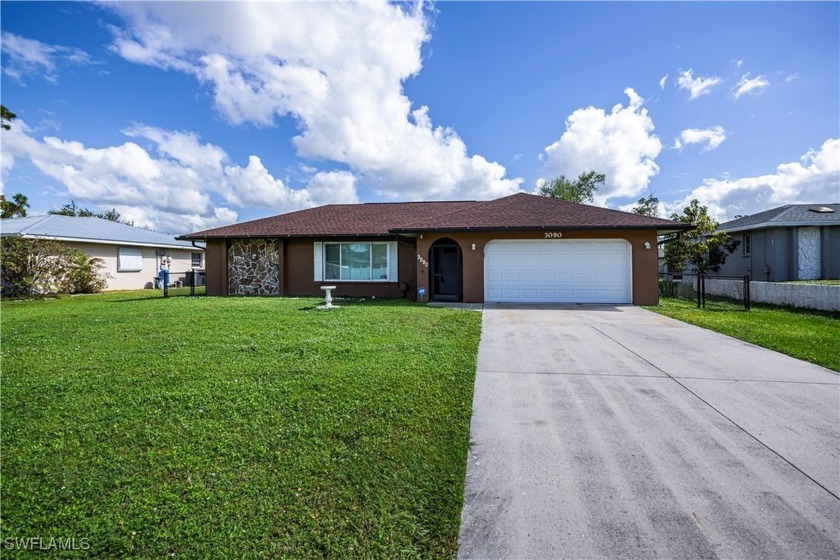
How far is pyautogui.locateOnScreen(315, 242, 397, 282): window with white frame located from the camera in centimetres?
1479

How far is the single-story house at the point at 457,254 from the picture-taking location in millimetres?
12164

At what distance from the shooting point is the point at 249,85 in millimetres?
11898

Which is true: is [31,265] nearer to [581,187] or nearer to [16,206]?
[16,206]

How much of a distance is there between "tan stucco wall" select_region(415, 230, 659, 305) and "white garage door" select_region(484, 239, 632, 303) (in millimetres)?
199

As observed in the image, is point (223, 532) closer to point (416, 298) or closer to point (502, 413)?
point (502, 413)

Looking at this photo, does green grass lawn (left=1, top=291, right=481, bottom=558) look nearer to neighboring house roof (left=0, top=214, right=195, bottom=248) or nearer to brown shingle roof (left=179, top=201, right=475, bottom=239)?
brown shingle roof (left=179, top=201, right=475, bottom=239)

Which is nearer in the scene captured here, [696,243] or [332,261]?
[332,261]

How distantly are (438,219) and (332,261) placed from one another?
474cm

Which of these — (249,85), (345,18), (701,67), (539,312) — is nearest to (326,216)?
(249,85)

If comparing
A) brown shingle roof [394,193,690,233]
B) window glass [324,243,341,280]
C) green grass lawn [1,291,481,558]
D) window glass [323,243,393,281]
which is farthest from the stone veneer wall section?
green grass lawn [1,291,481,558]

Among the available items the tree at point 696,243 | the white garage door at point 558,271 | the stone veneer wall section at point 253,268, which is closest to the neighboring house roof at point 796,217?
the tree at point 696,243

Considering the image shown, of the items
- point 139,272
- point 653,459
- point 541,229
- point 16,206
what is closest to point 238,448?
point 653,459

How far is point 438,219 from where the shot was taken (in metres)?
13.5

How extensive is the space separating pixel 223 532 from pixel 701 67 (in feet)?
48.7
